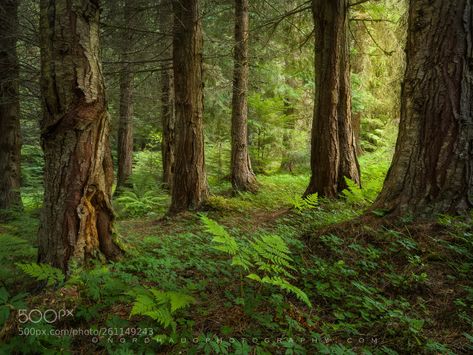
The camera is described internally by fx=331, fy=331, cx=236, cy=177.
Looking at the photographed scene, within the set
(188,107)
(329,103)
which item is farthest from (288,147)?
(188,107)

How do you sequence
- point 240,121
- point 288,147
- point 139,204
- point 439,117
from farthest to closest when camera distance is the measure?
point 288,147
point 240,121
point 139,204
point 439,117

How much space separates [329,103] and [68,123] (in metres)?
5.17

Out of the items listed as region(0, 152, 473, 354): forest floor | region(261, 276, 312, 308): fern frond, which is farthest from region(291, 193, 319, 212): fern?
region(261, 276, 312, 308): fern frond

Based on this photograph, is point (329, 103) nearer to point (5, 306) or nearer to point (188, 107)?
point (188, 107)

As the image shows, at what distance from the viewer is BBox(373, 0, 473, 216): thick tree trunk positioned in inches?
153

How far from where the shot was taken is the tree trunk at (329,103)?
22.2ft

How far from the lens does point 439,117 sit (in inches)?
157

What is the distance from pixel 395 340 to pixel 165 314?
5.22 feet

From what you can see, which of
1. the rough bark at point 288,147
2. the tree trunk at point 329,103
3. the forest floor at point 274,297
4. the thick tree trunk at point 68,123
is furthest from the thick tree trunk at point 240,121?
the thick tree trunk at point 68,123

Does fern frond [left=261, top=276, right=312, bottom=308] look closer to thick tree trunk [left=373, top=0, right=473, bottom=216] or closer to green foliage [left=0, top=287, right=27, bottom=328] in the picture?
green foliage [left=0, top=287, right=27, bottom=328]

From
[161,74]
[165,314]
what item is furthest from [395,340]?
[161,74]

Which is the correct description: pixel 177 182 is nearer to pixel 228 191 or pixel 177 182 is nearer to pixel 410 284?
pixel 228 191

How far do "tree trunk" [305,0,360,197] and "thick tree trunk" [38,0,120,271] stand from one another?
15.4 ft

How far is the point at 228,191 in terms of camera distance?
10734 mm
